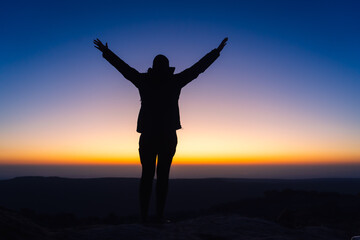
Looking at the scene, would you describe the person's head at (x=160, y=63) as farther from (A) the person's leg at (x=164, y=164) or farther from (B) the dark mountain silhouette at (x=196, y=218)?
(B) the dark mountain silhouette at (x=196, y=218)

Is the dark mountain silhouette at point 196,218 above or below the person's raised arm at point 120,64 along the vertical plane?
below

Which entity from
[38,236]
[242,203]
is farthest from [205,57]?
[242,203]

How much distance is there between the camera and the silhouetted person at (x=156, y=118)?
4.92m

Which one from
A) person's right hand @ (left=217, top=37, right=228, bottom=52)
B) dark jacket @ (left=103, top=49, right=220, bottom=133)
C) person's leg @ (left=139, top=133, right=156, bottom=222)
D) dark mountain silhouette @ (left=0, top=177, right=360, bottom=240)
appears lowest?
dark mountain silhouette @ (left=0, top=177, right=360, bottom=240)

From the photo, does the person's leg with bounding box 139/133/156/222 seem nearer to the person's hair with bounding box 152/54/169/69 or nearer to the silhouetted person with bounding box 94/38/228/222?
the silhouetted person with bounding box 94/38/228/222

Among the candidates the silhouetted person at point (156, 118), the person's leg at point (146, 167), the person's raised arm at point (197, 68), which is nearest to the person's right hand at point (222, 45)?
the person's raised arm at point (197, 68)

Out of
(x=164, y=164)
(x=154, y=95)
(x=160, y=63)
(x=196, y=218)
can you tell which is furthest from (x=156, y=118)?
(x=196, y=218)

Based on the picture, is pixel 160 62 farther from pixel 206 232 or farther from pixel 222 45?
pixel 206 232

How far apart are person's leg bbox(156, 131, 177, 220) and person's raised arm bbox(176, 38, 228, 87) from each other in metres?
0.93

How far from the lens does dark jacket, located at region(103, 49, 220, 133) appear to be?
4910mm

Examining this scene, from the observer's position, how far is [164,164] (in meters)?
5.02

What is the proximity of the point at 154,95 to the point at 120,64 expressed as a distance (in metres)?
0.74

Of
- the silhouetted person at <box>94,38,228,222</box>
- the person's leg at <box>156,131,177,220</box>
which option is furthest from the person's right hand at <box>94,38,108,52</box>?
the person's leg at <box>156,131,177,220</box>

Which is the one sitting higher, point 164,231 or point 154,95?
point 154,95
